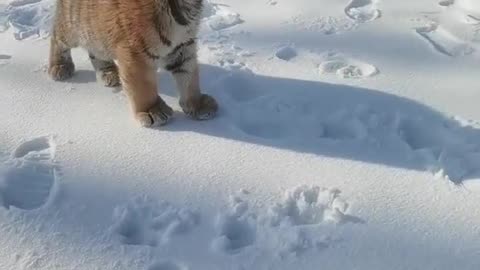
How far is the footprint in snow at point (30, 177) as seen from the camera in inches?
91.0

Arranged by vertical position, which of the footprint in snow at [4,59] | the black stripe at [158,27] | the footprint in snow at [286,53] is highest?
the black stripe at [158,27]

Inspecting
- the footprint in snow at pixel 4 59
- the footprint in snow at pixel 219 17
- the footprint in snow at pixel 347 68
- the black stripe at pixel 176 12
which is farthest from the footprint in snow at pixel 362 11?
the footprint in snow at pixel 4 59

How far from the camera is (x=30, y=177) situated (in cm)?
240

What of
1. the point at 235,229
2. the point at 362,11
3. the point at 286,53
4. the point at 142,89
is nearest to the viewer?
the point at 235,229

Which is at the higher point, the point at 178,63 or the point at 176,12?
the point at 176,12

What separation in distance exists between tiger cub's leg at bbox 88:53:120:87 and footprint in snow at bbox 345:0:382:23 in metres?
1.26

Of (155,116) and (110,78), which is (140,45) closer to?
(155,116)

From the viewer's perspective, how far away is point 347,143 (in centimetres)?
257

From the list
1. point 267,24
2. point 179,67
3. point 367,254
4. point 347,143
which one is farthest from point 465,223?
point 267,24

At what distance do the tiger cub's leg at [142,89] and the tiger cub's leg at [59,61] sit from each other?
0.48 meters

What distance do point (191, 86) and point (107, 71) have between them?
473 millimetres

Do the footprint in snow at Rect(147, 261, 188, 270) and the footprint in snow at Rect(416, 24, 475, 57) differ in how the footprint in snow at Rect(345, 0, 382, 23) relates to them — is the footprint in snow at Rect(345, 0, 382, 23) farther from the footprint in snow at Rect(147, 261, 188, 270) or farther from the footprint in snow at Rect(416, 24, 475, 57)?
the footprint in snow at Rect(147, 261, 188, 270)

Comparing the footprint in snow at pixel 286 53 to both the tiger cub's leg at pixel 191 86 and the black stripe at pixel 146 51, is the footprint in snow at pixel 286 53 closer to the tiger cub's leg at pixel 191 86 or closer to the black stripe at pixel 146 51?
the tiger cub's leg at pixel 191 86

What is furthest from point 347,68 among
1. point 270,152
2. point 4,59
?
point 4,59
